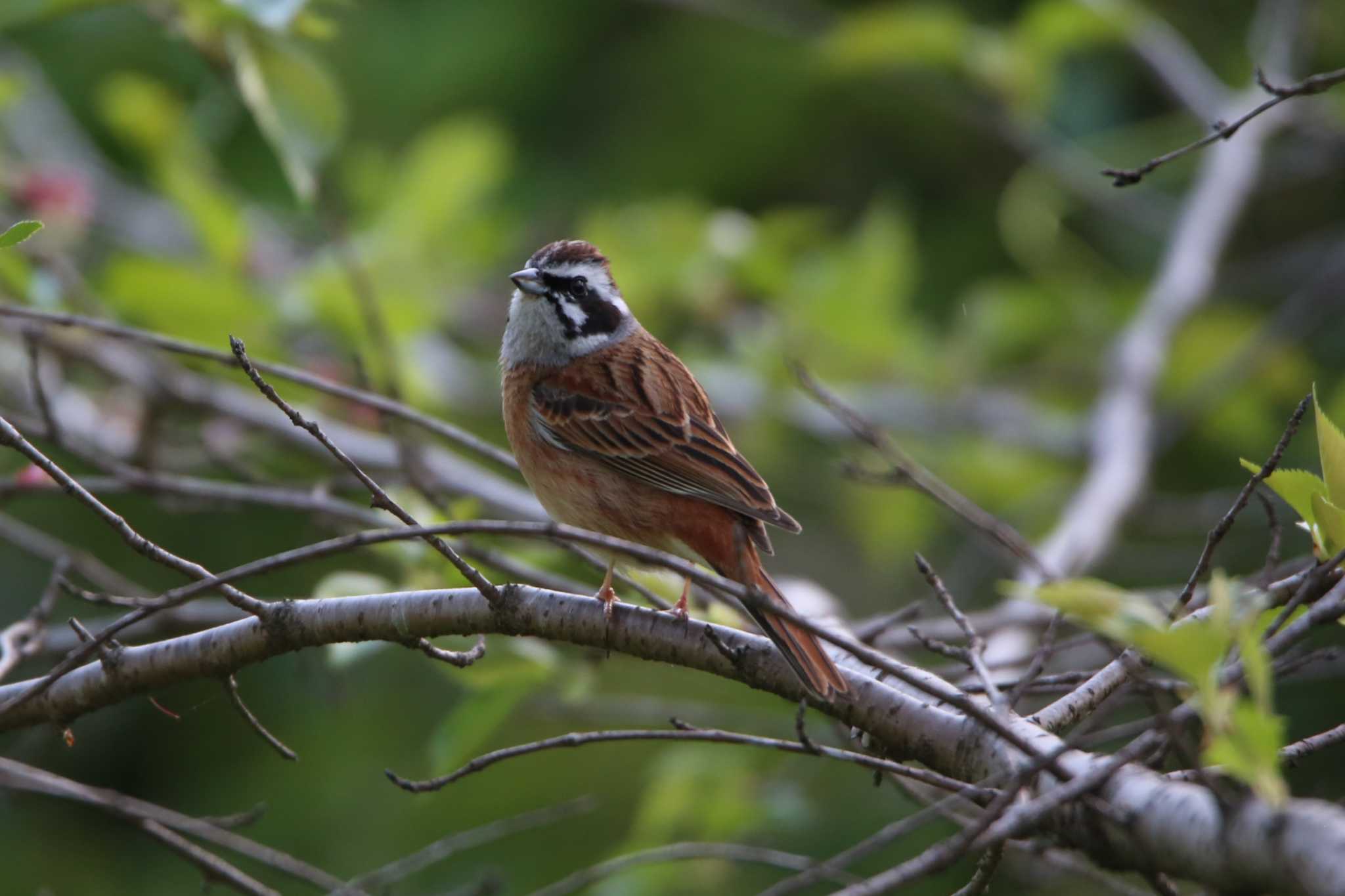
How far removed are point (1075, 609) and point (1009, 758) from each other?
422 millimetres

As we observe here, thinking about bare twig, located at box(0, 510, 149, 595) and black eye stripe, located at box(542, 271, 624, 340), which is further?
black eye stripe, located at box(542, 271, 624, 340)

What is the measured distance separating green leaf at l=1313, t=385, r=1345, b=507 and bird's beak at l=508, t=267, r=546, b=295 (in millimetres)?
2846

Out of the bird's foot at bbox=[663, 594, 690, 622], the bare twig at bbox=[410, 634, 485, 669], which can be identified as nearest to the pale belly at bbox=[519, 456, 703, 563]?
the bird's foot at bbox=[663, 594, 690, 622]

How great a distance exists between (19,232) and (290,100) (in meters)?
1.90

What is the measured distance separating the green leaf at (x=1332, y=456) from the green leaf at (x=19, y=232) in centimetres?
198

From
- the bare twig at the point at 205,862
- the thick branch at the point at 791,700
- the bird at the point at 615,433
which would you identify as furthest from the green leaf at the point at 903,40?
the bare twig at the point at 205,862

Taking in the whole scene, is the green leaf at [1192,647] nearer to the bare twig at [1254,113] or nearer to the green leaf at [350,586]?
the bare twig at [1254,113]

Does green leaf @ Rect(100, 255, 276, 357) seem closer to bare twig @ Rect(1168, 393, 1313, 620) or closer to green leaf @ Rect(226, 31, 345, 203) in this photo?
green leaf @ Rect(226, 31, 345, 203)

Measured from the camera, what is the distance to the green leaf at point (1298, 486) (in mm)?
2076

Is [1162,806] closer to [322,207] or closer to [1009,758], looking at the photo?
[1009,758]

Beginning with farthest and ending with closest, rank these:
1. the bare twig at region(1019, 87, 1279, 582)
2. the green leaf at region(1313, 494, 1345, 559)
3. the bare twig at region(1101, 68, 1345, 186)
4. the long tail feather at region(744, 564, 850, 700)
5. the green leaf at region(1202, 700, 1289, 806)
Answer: the bare twig at region(1019, 87, 1279, 582) → the long tail feather at region(744, 564, 850, 700) → the bare twig at region(1101, 68, 1345, 186) → the green leaf at region(1313, 494, 1345, 559) → the green leaf at region(1202, 700, 1289, 806)

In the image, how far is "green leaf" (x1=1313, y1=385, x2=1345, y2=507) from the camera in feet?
6.95

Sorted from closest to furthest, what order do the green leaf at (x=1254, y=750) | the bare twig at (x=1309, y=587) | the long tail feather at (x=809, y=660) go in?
1. the green leaf at (x=1254, y=750)
2. the bare twig at (x=1309, y=587)
3. the long tail feather at (x=809, y=660)

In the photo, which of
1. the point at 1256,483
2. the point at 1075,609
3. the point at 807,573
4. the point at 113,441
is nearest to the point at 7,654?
the point at 1075,609
